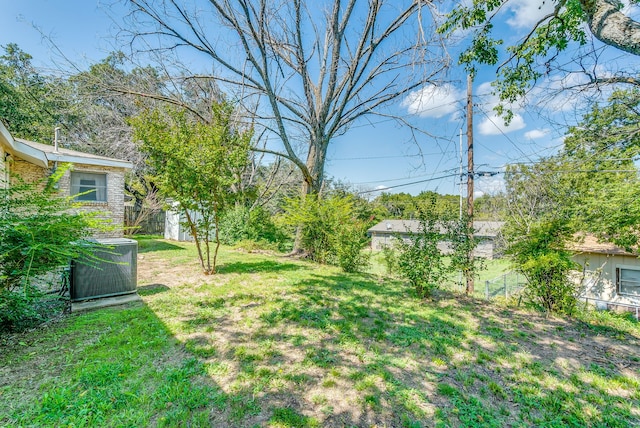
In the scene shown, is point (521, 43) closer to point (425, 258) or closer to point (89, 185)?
point (425, 258)

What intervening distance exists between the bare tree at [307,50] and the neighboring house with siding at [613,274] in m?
9.71

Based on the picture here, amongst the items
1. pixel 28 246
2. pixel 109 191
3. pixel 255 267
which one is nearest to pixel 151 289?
pixel 28 246

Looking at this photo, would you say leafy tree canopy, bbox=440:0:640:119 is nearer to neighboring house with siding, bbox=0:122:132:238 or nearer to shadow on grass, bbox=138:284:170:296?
shadow on grass, bbox=138:284:170:296

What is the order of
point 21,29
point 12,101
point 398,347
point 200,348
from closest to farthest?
point 200,348 → point 398,347 → point 21,29 → point 12,101

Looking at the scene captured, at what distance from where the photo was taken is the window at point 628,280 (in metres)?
9.77

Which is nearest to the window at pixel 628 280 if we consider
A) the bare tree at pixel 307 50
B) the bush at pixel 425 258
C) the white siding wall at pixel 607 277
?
the white siding wall at pixel 607 277

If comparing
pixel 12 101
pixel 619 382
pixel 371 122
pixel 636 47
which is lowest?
pixel 619 382

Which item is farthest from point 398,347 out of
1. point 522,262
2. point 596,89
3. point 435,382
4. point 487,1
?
point 487,1

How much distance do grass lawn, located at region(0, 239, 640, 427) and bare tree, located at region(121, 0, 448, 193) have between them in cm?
559

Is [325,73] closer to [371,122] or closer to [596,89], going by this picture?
[371,122]

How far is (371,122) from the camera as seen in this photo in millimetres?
9594

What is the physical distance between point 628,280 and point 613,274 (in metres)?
0.43

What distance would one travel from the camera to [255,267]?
7.56 metres

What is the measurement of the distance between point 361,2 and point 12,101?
15.6 m
